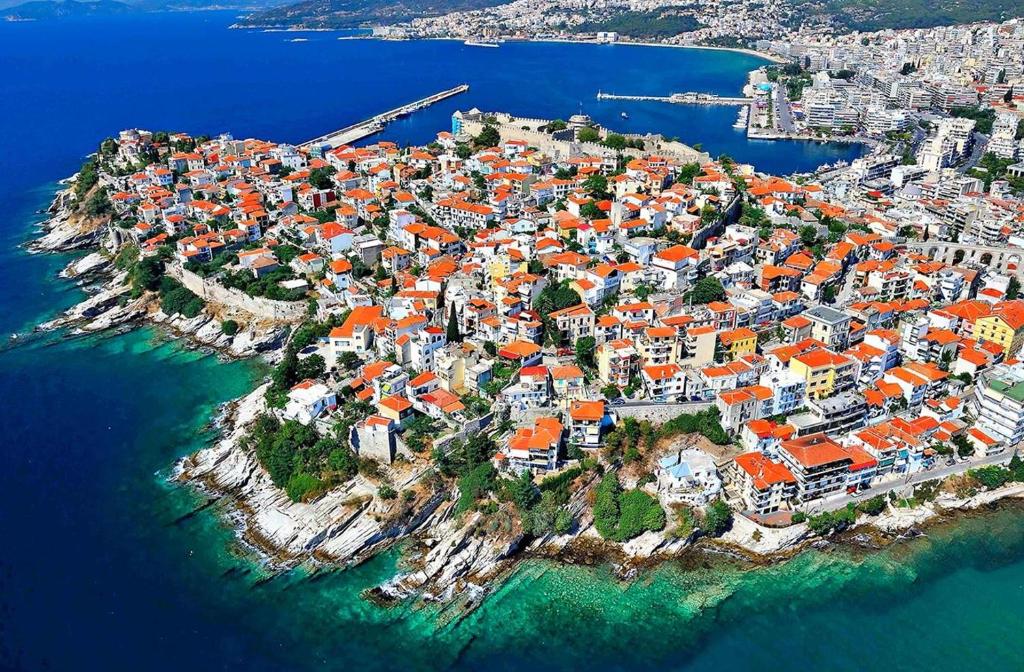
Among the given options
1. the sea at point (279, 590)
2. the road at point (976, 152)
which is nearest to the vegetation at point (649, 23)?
the road at point (976, 152)

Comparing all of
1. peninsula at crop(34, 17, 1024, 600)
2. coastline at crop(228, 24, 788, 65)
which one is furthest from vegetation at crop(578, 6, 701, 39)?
peninsula at crop(34, 17, 1024, 600)

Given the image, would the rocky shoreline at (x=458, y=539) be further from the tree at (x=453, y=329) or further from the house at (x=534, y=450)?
the tree at (x=453, y=329)

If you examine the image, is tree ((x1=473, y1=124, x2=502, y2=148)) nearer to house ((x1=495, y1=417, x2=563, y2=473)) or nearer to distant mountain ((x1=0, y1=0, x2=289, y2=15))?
house ((x1=495, y1=417, x2=563, y2=473))

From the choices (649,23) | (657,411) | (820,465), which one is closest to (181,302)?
(657,411)

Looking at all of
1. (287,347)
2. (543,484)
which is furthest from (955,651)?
(287,347)

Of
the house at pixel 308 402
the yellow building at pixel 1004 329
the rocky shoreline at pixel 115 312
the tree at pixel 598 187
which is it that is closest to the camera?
the house at pixel 308 402

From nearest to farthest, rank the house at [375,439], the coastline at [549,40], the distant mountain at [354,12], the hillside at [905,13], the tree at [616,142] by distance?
the house at [375,439] → the tree at [616,142] → the coastline at [549,40] → the hillside at [905,13] → the distant mountain at [354,12]
